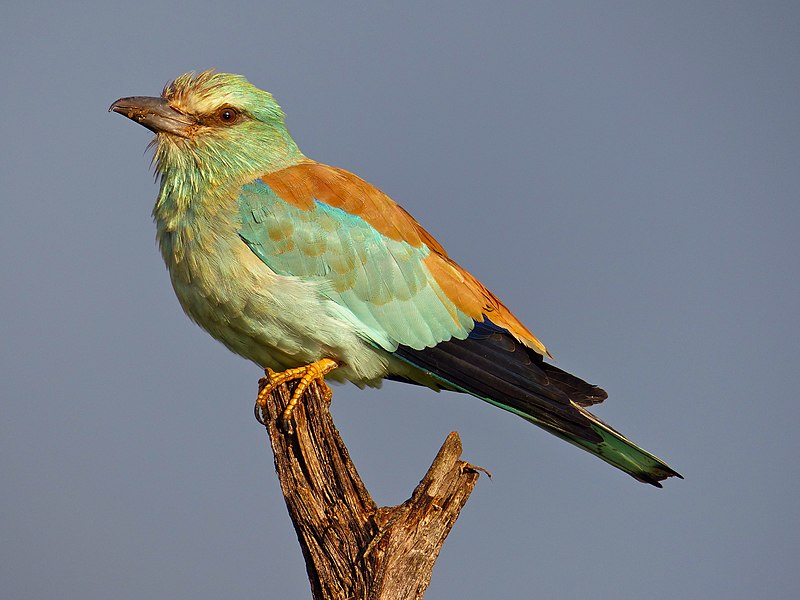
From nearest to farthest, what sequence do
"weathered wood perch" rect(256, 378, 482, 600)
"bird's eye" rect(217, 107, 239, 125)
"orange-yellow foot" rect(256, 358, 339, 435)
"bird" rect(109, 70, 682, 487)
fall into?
1. "weathered wood perch" rect(256, 378, 482, 600)
2. "orange-yellow foot" rect(256, 358, 339, 435)
3. "bird" rect(109, 70, 682, 487)
4. "bird's eye" rect(217, 107, 239, 125)

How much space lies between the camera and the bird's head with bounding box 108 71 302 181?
403cm

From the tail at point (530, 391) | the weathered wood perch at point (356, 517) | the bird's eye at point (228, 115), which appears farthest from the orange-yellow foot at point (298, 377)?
the bird's eye at point (228, 115)

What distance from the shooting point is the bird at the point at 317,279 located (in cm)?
372

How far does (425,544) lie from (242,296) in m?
1.14

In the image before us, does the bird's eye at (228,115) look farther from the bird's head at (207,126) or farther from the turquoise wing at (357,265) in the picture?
the turquoise wing at (357,265)

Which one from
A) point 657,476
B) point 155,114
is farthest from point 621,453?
point 155,114

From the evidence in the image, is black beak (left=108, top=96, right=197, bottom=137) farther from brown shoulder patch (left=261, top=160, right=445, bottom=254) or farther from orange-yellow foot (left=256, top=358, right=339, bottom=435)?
orange-yellow foot (left=256, top=358, right=339, bottom=435)

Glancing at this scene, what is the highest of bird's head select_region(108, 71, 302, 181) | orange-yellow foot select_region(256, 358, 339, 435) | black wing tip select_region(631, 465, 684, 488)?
bird's head select_region(108, 71, 302, 181)

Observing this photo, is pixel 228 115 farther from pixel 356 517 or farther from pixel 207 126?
pixel 356 517

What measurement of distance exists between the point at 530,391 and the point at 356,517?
0.97 m

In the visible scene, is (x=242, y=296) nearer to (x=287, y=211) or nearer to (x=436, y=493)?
(x=287, y=211)

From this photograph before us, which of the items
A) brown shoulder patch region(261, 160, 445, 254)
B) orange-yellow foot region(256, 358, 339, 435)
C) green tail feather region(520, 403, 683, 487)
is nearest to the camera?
orange-yellow foot region(256, 358, 339, 435)

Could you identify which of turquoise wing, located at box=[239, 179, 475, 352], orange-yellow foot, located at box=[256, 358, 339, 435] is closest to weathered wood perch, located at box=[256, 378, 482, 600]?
orange-yellow foot, located at box=[256, 358, 339, 435]

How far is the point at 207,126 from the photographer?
412 centimetres
